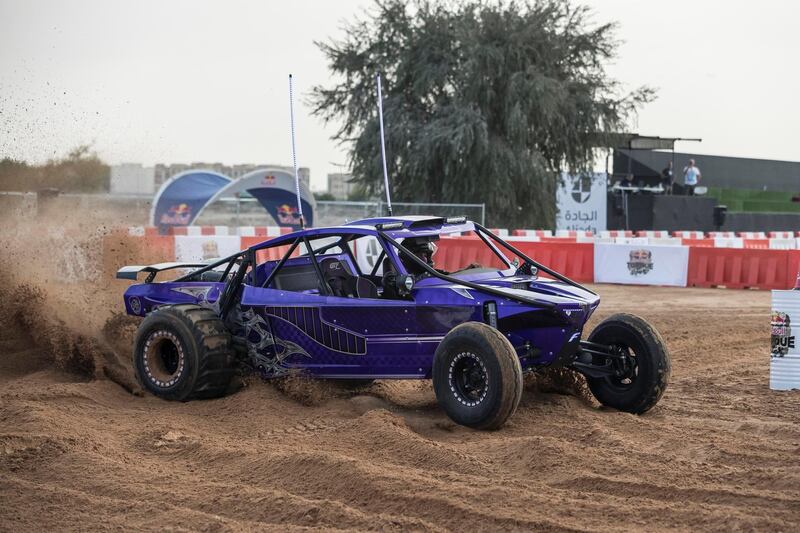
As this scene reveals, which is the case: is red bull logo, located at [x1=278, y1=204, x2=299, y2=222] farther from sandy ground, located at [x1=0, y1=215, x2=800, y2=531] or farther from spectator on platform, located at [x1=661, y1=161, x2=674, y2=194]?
sandy ground, located at [x1=0, y1=215, x2=800, y2=531]

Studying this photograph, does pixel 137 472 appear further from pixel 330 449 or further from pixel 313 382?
pixel 313 382

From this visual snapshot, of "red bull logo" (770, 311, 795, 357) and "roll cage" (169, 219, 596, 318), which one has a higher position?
"roll cage" (169, 219, 596, 318)

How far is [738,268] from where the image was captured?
19.7 metres

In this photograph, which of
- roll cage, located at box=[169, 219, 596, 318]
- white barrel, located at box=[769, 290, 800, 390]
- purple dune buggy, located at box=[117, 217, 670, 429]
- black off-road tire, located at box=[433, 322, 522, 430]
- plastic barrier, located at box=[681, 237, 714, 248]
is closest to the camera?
black off-road tire, located at box=[433, 322, 522, 430]

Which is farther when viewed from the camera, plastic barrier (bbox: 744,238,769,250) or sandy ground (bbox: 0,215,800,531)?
plastic barrier (bbox: 744,238,769,250)

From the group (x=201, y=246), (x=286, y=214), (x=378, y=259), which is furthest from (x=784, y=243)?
(x=378, y=259)

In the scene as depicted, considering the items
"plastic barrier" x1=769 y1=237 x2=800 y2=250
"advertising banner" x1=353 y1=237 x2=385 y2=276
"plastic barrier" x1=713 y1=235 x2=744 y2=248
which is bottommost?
"plastic barrier" x1=769 y1=237 x2=800 y2=250

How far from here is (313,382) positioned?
7988 millimetres

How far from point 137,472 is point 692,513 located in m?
3.12

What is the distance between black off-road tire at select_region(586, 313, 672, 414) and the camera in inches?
299

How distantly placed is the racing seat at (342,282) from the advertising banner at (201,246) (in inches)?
380

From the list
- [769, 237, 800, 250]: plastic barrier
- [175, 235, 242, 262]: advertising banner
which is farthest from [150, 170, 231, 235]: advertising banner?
[769, 237, 800, 250]: plastic barrier

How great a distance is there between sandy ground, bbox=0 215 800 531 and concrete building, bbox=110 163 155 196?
31.4 feet

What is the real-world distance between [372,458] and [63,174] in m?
11.7
